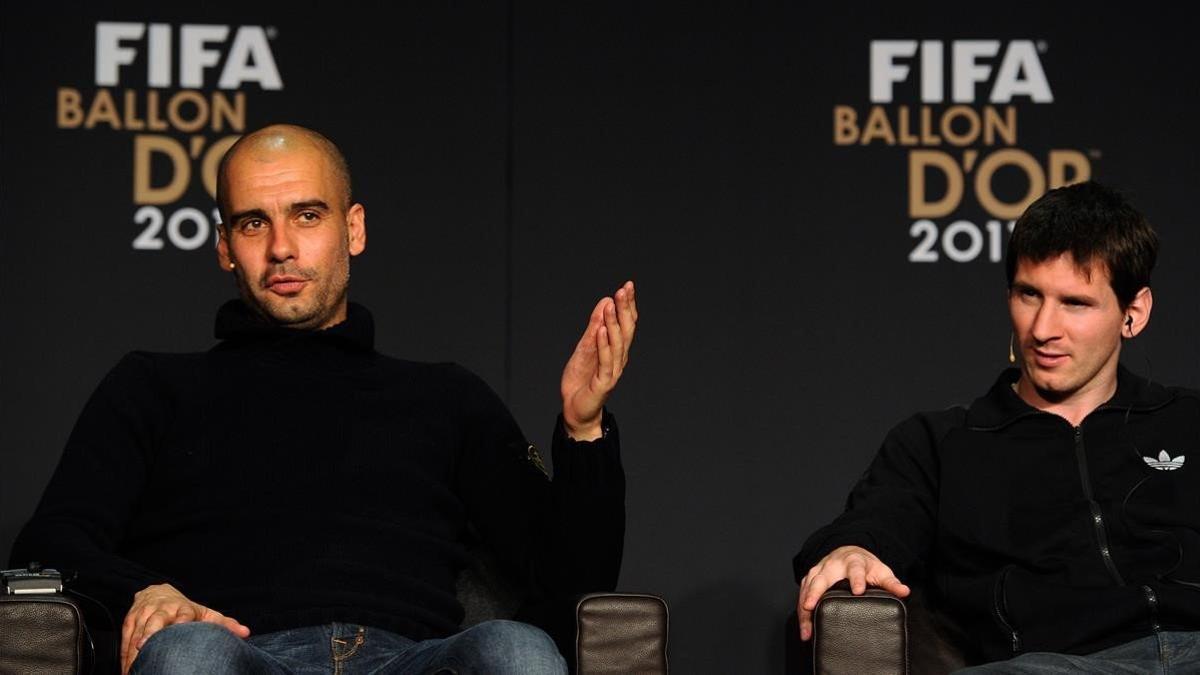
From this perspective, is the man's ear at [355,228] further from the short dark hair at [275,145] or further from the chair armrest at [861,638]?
the chair armrest at [861,638]

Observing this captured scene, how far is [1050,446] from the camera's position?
2.89m

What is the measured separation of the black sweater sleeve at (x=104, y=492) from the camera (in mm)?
2590

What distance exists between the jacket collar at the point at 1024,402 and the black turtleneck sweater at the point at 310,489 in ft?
2.31

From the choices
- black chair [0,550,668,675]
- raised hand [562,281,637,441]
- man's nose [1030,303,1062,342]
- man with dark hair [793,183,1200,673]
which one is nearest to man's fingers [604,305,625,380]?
raised hand [562,281,637,441]

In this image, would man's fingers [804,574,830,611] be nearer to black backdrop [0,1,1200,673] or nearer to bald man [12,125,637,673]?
bald man [12,125,637,673]

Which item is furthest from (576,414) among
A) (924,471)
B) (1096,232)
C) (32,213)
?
(32,213)

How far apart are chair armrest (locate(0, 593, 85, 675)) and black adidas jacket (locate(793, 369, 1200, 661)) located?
1.13m

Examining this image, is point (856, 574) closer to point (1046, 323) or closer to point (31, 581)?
point (1046, 323)

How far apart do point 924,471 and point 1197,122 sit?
1.65 metres

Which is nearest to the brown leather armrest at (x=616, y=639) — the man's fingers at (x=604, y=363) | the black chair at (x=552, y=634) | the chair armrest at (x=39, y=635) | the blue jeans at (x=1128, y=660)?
the black chair at (x=552, y=634)

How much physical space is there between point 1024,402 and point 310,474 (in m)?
1.22

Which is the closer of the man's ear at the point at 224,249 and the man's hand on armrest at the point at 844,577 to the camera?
the man's hand on armrest at the point at 844,577

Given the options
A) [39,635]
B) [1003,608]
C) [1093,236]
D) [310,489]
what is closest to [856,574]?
[1003,608]

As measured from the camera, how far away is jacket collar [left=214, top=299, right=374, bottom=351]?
296 cm
